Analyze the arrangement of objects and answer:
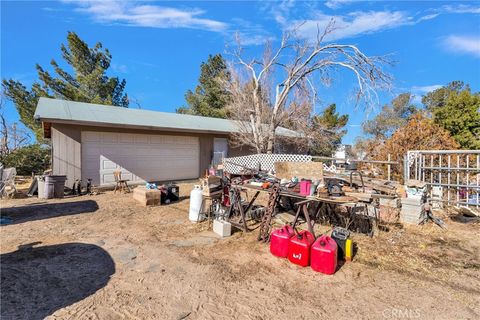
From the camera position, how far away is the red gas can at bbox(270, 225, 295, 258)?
3529 mm

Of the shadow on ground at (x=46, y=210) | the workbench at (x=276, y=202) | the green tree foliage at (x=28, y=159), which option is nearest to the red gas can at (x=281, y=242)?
the workbench at (x=276, y=202)

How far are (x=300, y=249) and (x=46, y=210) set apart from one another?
20.3 feet

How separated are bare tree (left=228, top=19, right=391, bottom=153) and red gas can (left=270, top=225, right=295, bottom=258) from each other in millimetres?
8442

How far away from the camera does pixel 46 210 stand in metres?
6.09

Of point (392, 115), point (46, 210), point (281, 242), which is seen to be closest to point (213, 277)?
point (281, 242)

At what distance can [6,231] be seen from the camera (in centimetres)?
452

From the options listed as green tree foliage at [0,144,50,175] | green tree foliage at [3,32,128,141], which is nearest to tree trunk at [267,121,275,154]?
green tree foliage at [0,144,50,175]

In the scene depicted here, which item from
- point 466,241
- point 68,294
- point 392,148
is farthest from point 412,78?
point 68,294

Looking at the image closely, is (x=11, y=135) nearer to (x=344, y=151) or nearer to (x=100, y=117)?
(x=100, y=117)

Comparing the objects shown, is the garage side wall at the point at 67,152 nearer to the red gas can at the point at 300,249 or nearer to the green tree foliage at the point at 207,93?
the red gas can at the point at 300,249

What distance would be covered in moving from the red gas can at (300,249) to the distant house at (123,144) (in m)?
7.79

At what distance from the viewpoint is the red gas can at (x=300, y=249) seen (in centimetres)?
330

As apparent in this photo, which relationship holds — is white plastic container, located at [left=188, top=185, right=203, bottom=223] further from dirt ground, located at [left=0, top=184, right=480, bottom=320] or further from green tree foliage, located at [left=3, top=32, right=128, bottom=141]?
green tree foliage, located at [left=3, top=32, right=128, bottom=141]

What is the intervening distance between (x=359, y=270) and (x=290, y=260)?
0.88m
